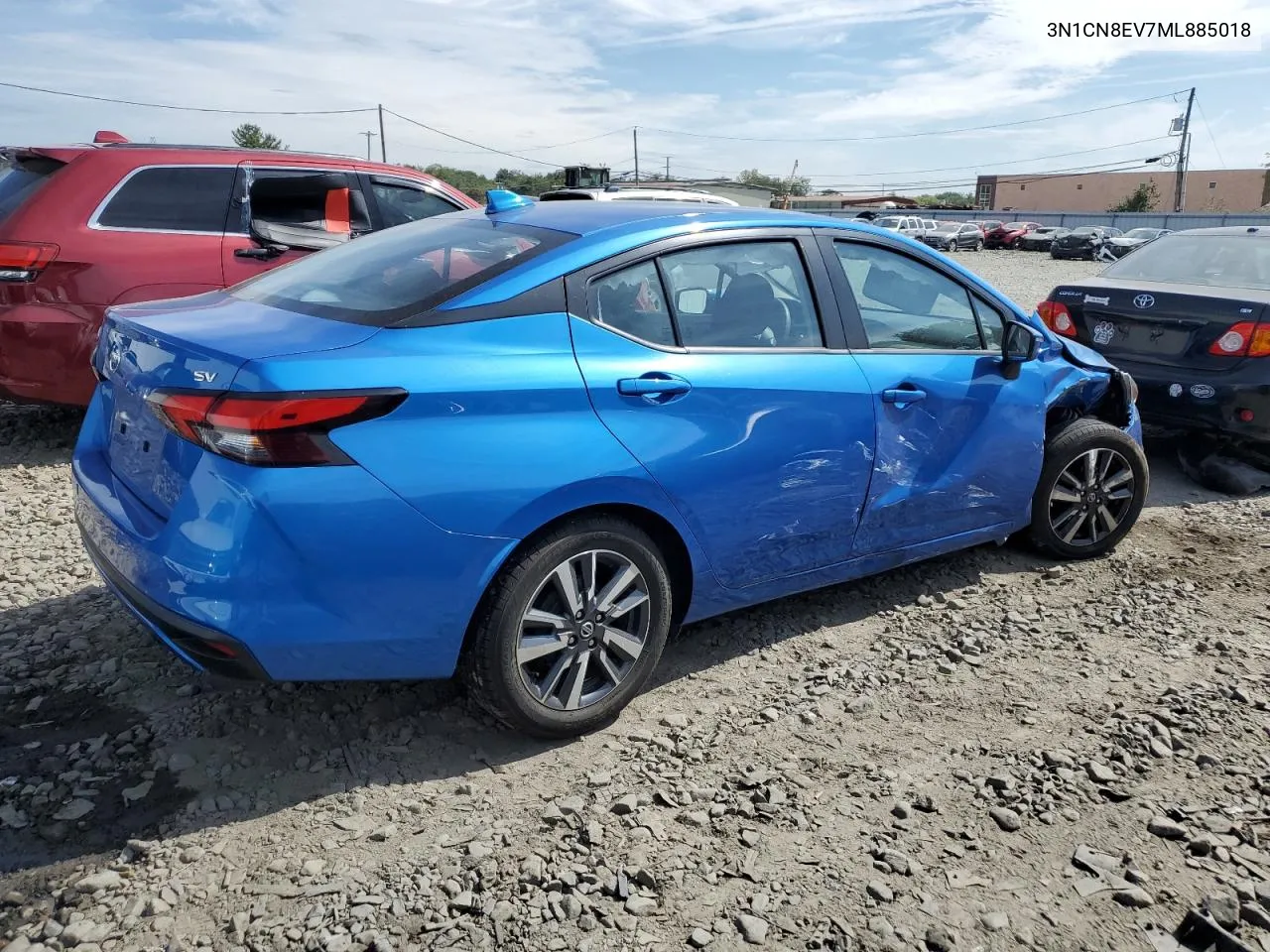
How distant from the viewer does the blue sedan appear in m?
2.52

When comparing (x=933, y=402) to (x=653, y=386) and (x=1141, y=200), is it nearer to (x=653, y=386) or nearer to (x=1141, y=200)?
(x=653, y=386)

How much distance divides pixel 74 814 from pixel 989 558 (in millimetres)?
3842

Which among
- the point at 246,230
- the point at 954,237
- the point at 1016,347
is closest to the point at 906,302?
the point at 1016,347

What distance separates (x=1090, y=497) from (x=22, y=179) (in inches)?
242

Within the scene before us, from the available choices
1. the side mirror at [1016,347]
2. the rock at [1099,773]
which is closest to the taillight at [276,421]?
the rock at [1099,773]

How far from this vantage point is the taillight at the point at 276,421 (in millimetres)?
2447

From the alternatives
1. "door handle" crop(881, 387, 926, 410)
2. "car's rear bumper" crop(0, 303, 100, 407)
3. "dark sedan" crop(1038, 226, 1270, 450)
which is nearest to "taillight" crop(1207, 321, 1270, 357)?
"dark sedan" crop(1038, 226, 1270, 450)

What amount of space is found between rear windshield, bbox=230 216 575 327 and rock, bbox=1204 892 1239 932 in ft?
8.28

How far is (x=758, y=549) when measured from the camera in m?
3.42

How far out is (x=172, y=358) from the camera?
105 inches

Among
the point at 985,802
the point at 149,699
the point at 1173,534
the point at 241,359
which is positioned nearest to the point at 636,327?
the point at 241,359

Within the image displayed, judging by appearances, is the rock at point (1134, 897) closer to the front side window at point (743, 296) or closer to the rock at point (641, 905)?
the rock at point (641, 905)

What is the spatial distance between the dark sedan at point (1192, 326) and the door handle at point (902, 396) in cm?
313

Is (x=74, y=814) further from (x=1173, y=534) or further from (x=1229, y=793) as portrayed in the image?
(x=1173, y=534)
